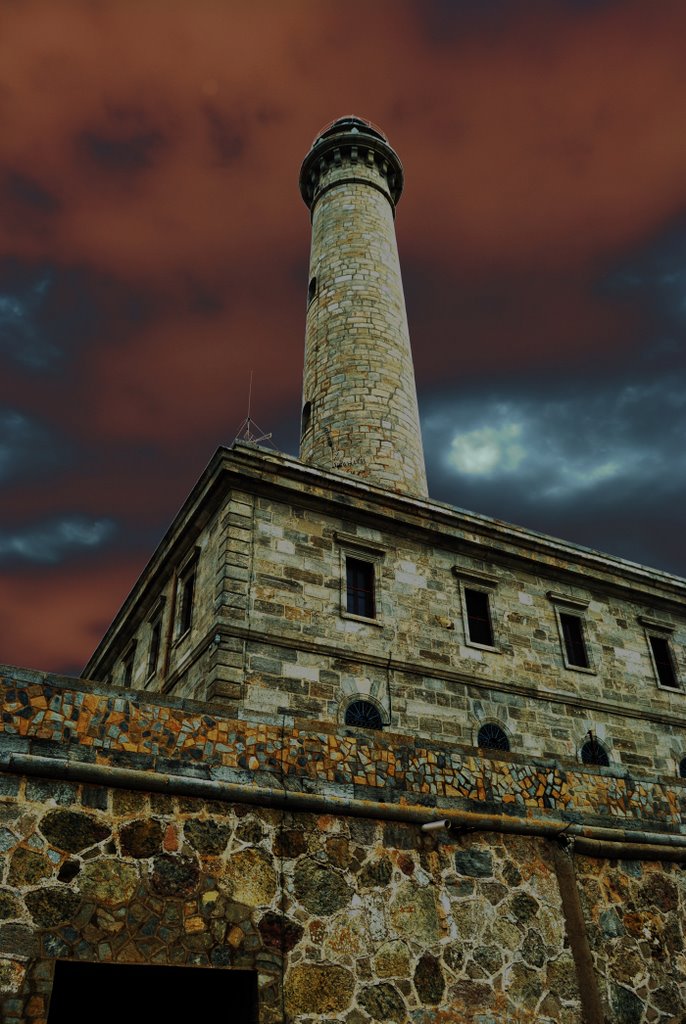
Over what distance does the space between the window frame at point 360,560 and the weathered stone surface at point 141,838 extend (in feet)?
28.8

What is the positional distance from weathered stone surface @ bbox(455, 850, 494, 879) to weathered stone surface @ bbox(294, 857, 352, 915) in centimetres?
127

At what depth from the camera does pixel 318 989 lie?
23.2 ft

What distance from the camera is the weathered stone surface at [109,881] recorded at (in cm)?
657

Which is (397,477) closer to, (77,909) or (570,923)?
(570,923)

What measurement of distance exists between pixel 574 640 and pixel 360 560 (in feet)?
18.4

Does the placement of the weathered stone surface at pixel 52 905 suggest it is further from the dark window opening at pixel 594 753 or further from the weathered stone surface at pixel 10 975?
the dark window opening at pixel 594 753

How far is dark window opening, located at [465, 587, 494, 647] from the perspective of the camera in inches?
677

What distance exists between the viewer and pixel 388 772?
8.36 metres

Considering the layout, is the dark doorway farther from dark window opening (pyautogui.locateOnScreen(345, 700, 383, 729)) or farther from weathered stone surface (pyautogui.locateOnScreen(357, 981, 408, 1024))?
dark window opening (pyautogui.locateOnScreen(345, 700, 383, 729))

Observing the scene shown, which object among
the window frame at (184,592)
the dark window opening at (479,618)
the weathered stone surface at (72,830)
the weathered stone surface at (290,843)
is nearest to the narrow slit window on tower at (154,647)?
→ the window frame at (184,592)

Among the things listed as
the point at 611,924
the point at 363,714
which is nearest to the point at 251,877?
the point at 611,924

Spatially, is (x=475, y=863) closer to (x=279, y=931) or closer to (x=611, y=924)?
(x=611, y=924)

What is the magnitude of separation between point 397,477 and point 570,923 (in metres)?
13.6

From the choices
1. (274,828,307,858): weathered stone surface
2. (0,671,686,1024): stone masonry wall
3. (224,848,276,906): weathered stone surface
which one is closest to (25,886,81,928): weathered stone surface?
(0,671,686,1024): stone masonry wall
